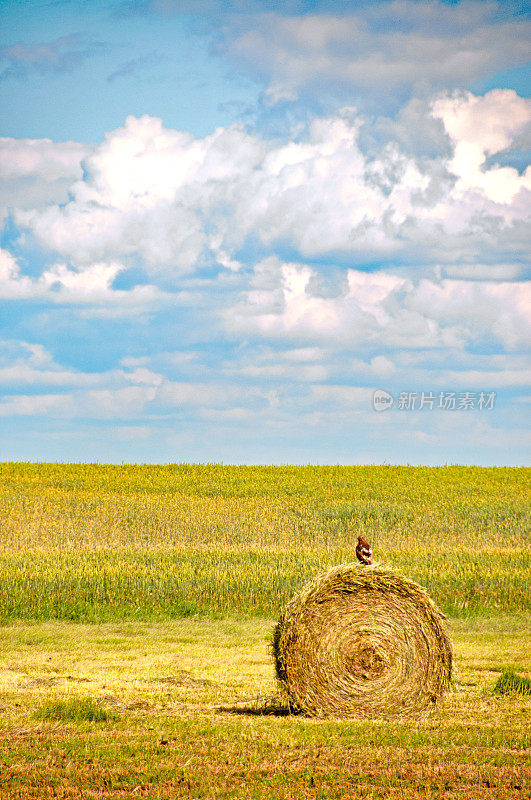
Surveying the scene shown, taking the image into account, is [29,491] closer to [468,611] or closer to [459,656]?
[468,611]

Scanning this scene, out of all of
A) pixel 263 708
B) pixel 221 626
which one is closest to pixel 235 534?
pixel 221 626

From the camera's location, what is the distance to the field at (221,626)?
27.5 ft

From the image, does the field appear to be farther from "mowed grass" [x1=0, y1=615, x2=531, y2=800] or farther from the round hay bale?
the round hay bale

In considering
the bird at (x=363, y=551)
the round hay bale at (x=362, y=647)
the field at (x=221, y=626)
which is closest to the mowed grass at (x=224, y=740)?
the field at (x=221, y=626)

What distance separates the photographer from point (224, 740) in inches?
369

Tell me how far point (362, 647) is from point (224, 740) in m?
2.67

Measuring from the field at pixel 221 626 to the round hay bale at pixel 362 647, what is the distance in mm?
475

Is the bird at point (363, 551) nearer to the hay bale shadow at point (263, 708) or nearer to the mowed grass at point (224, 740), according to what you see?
the mowed grass at point (224, 740)

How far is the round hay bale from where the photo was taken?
435 inches

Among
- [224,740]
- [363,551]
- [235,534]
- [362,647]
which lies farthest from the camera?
[235,534]

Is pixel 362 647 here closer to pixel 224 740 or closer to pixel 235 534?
pixel 224 740

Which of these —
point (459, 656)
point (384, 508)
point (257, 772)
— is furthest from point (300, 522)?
point (257, 772)

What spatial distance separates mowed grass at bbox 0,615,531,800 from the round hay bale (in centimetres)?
43

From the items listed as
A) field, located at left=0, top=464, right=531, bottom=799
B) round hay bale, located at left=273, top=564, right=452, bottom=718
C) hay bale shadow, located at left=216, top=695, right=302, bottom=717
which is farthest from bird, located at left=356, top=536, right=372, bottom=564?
hay bale shadow, located at left=216, top=695, right=302, bottom=717
